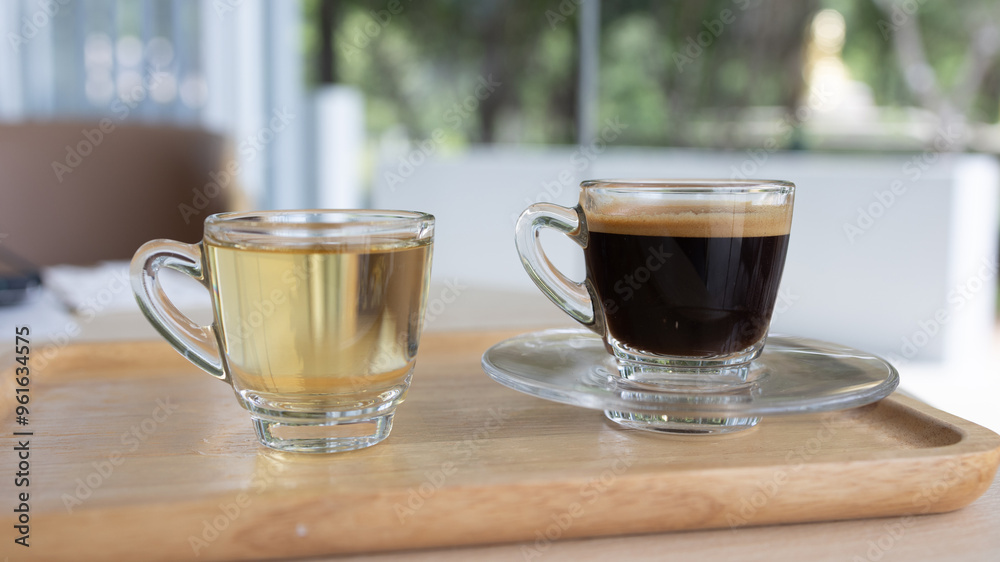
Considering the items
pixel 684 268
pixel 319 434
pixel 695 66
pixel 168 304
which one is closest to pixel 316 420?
pixel 319 434

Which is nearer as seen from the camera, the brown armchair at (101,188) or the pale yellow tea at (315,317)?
the pale yellow tea at (315,317)

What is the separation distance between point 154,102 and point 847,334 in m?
2.64

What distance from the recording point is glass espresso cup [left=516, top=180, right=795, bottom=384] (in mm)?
477

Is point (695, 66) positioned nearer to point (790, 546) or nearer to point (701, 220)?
point (701, 220)

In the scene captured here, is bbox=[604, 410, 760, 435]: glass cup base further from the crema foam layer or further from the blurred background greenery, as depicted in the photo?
the blurred background greenery

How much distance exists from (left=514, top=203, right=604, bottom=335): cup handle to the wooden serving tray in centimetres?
7

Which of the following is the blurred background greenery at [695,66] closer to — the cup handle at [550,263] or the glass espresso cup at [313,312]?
the cup handle at [550,263]

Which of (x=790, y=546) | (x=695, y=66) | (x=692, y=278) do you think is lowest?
(x=790, y=546)

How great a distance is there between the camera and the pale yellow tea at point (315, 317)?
0.41m

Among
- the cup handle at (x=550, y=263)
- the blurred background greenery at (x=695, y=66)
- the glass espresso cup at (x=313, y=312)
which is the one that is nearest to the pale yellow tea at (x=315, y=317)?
the glass espresso cup at (x=313, y=312)

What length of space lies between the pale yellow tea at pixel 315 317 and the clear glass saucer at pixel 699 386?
80 mm

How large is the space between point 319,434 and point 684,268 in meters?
0.22

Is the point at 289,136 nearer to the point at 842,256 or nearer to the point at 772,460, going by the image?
the point at 842,256

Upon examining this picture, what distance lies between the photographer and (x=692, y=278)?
1.59ft
